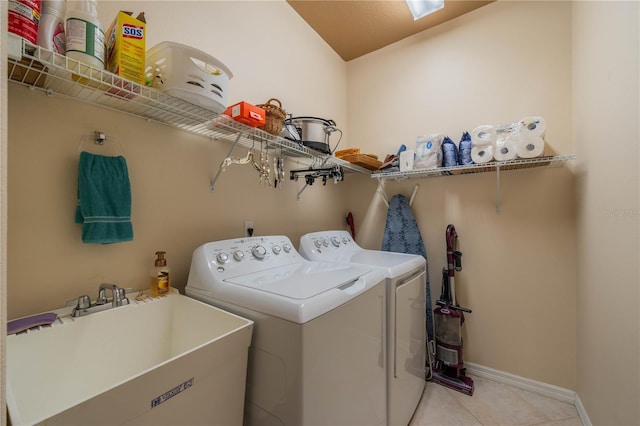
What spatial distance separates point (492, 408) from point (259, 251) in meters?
1.89

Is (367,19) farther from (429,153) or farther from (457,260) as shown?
(457,260)

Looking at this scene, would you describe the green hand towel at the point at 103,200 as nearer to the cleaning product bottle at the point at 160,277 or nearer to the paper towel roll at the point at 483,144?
the cleaning product bottle at the point at 160,277

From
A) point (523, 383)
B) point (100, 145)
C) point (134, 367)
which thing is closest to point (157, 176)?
point (100, 145)

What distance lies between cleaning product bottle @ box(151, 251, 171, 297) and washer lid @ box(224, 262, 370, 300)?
30cm

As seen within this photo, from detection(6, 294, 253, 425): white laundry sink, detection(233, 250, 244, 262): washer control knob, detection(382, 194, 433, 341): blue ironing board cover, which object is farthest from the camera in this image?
detection(382, 194, 433, 341): blue ironing board cover

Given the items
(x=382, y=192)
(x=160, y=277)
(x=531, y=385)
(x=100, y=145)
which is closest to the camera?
(x=100, y=145)

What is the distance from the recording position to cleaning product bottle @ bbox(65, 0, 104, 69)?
79cm

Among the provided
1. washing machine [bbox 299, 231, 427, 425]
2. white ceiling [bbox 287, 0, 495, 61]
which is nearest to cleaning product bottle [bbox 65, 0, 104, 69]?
washing machine [bbox 299, 231, 427, 425]

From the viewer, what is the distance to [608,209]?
1.26 meters

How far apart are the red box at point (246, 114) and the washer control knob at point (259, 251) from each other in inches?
25.5

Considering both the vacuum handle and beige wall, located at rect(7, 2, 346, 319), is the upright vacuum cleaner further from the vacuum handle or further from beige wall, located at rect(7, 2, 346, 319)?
beige wall, located at rect(7, 2, 346, 319)

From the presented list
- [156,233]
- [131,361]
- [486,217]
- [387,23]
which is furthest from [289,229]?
[387,23]

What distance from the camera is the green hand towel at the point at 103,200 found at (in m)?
1.02

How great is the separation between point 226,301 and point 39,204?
0.76 metres
